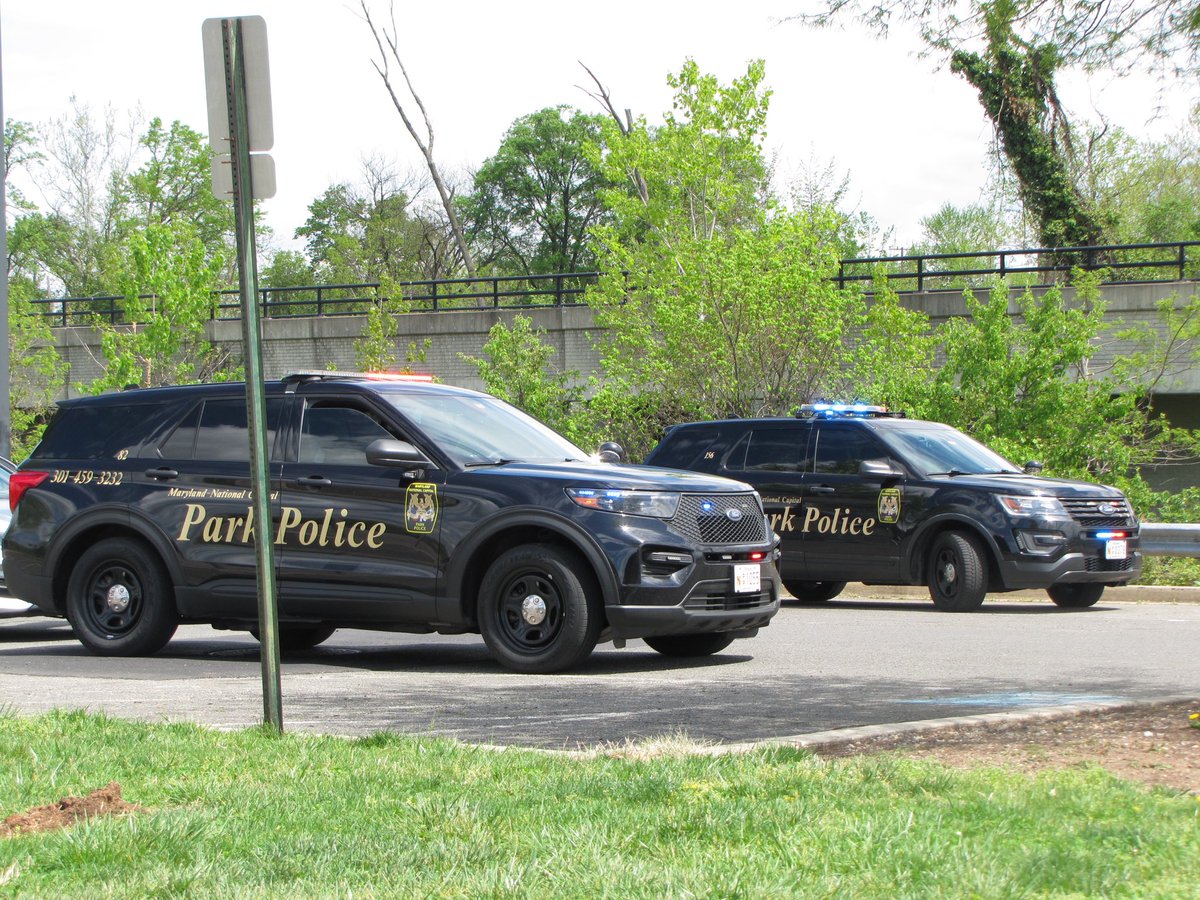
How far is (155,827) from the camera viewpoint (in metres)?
4.66

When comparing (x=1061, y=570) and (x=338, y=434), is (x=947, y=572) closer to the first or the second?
(x=1061, y=570)

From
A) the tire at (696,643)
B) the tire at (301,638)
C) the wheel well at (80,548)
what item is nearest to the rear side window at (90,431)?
the wheel well at (80,548)

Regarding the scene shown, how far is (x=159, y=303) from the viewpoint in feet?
102

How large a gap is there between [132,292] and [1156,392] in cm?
1920

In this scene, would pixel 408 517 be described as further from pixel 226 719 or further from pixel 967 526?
pixel 967 526

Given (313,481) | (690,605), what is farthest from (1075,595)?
(313,481)

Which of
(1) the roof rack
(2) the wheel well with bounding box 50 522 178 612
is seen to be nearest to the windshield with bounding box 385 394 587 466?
(2) the wheel well with bounding box 50 522 178 612

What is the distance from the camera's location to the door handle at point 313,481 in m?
10.4

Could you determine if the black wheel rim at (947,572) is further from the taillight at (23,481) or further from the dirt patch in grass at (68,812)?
the dirt patch in grass at (68,812)

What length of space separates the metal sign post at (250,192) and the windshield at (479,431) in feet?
12.0

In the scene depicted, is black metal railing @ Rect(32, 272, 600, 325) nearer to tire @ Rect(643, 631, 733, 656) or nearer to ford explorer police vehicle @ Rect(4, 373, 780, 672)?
ford explorer police vehicle @ Rect(4, 373, 780, 672)

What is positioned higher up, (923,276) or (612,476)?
(923,276)

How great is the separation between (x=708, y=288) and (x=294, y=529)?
38.1 ft

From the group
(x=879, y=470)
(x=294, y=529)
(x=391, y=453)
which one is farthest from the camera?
(x=879, y=470)
